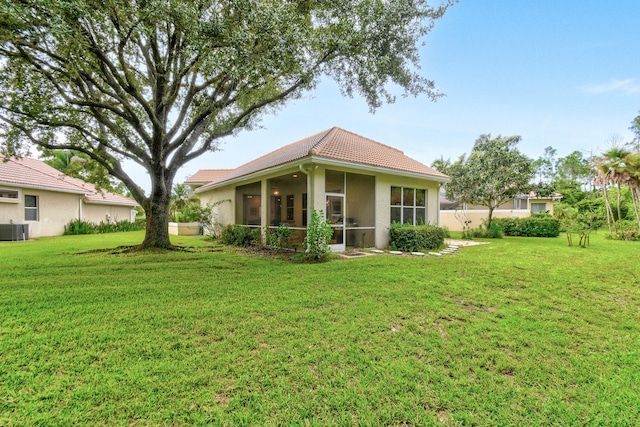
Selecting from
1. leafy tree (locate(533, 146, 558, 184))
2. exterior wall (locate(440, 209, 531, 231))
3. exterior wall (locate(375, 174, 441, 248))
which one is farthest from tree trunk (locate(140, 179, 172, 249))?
leafy tree (locate(533, 146, 558, 184))

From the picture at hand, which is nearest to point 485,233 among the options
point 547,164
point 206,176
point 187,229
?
point 187,229

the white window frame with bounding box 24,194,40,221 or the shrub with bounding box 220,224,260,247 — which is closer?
the shrub with bounding box 220,224,260,247

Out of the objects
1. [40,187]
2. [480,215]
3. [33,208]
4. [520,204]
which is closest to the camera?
[40,187]

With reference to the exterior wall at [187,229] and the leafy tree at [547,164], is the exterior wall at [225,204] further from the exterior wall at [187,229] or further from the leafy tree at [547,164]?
the leafy tree at [547,164]

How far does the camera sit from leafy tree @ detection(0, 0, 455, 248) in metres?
5.88

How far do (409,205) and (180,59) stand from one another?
9932 mm

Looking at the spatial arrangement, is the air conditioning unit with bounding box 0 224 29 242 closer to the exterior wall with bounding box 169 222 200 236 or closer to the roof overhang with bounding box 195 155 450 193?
the exterior wall with bounding box 169 222 200 236

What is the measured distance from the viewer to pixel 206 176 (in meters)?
21.9

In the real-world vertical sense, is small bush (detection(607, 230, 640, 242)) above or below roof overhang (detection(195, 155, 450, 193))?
below

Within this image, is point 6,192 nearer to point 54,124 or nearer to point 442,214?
point 54,124

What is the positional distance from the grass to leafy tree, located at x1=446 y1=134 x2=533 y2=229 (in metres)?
9.73

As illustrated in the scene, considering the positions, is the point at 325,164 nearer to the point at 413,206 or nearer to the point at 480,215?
the point at 413,206

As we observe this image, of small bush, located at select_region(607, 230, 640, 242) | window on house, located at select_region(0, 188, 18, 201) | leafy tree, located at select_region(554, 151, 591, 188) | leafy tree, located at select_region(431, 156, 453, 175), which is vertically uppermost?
leafy tree, located at select_region(554, 151, 591, 188)

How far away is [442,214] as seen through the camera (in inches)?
898
